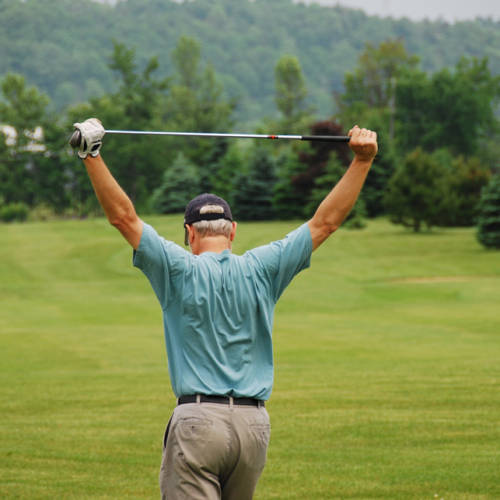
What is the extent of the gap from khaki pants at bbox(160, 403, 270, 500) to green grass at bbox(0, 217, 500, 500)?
3058mm

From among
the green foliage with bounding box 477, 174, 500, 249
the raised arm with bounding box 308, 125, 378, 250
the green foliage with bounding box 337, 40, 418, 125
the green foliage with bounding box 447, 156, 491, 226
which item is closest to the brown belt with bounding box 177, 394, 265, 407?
the raised arm with bounding box 308, 125, 378, 250

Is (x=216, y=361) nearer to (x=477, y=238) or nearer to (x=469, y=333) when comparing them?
(x=469, y=333)

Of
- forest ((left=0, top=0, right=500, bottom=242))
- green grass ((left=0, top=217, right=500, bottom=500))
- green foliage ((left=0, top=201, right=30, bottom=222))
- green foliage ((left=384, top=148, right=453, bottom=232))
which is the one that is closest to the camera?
green grass ((left=0, top=217, right=500, bottom=500))

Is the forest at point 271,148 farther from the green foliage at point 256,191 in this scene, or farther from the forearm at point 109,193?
the forearm at point 109,193

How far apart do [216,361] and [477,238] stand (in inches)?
1681

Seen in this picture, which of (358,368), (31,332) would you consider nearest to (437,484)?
(358,368)

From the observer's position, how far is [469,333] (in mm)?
19031

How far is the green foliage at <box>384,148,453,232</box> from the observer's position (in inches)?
1940

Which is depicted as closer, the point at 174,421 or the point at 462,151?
the point at 174,421

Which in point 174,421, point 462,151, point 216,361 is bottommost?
point 462,151

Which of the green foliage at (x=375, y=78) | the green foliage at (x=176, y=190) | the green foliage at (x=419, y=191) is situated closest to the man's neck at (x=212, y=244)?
the green foliage at (x=419, y=191)

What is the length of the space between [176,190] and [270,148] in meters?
16.3

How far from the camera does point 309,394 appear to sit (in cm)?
1138

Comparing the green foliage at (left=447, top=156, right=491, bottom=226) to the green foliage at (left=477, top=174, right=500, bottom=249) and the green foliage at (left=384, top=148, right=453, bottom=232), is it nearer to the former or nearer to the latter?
the green foliage at (left=384, top=148, right=453, bottom=232)
